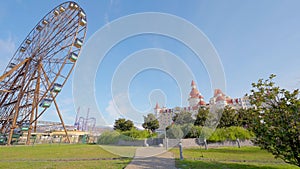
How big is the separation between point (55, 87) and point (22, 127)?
664 cm

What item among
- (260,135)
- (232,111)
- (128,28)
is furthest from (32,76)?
(232,111)

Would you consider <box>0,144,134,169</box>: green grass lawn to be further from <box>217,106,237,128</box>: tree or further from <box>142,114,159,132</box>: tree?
<box>217,106,237,128</box>: tree

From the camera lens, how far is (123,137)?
1811 cm

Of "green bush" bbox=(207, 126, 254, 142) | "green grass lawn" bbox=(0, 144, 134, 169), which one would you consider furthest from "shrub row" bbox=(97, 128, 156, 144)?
"green grass lawn" bbox=(0, 144, 134, 169)

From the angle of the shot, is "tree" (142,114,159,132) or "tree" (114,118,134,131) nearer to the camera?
"tree" (142,114,159,132)

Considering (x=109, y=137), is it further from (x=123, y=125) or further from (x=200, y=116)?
(x=200, y=116)

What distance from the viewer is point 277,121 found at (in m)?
4.91

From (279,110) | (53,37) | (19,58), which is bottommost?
(279,110)

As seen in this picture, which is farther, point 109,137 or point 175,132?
point 109,137

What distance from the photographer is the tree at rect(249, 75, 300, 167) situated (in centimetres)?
468

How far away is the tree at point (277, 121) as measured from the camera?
184 inches

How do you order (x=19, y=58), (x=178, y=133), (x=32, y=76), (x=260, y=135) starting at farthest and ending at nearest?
(x=19, y=58) → (x=32, y=76) → (x=178, y=133) → (x=260, y=135)

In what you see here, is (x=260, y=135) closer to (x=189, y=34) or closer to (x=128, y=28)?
(x=189, y=34)

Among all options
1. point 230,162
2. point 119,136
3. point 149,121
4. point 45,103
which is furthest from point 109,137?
point 230,162
